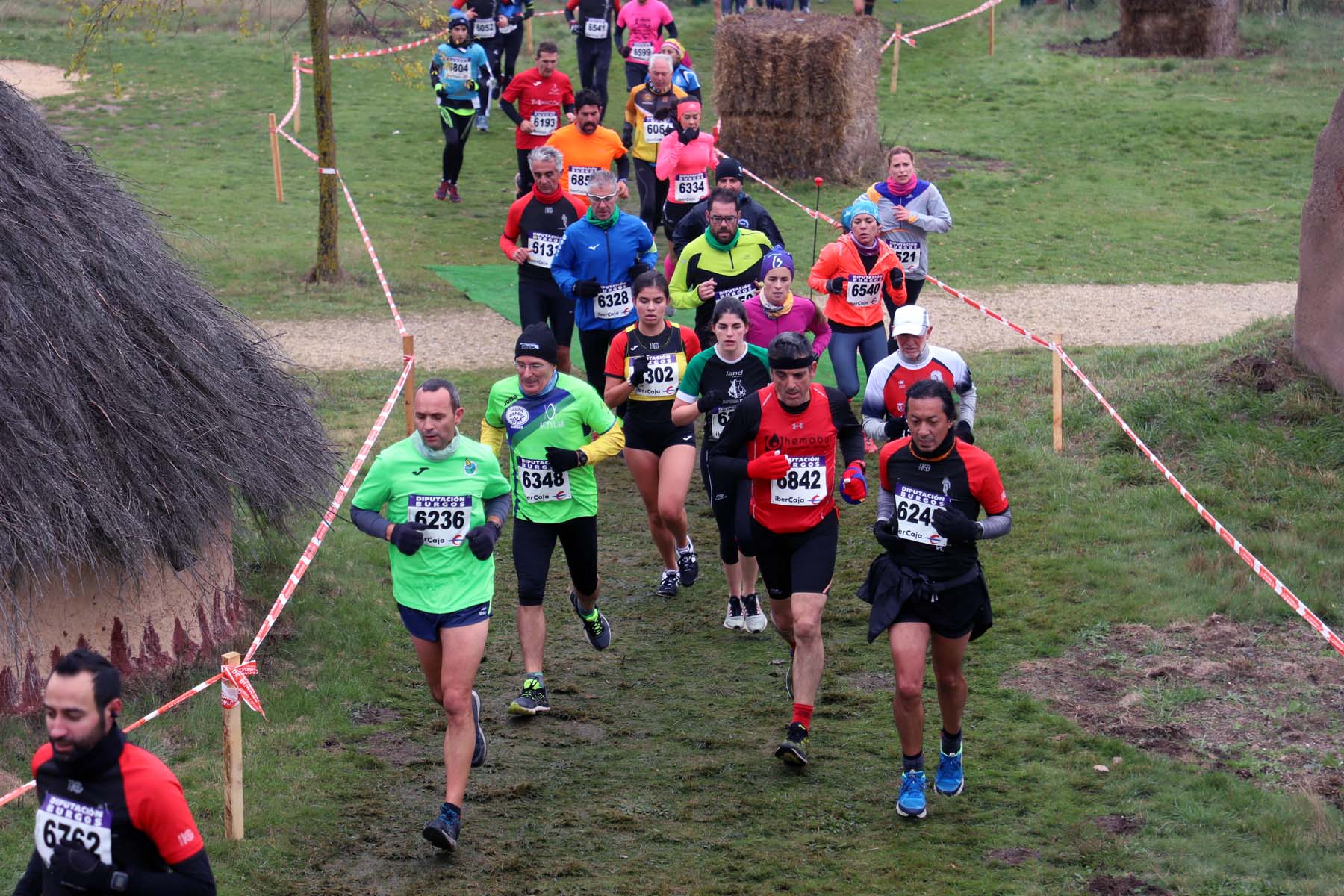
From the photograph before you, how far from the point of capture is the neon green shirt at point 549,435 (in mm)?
8023

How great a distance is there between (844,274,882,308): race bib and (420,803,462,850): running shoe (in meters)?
5.62

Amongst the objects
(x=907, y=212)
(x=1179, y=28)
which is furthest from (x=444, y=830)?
(x=1179, y=28)

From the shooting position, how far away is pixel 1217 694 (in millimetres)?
8078

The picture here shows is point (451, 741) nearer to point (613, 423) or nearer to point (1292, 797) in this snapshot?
point (613, 423)

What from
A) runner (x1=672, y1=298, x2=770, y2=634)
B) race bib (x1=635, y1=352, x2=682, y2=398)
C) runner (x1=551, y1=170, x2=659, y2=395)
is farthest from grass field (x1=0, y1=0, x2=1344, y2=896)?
runner (x1=551, y1=170, x2=659, y2=395)

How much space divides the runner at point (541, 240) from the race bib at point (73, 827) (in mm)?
7524

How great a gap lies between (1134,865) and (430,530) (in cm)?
340

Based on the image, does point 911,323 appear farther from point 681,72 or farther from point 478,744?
point 681,72

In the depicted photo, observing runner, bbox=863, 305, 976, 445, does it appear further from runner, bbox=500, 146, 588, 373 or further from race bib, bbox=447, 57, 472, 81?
race bib, bbox=447, 57, 472, 81

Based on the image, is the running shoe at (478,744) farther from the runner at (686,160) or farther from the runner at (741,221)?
the runner at (686,160)

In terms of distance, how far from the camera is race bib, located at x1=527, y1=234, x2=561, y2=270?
1180cm

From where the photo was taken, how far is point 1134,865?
6.43m

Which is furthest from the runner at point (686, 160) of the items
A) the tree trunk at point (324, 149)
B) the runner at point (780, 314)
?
the runner at point (780, 314)

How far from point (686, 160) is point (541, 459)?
22.5 feet
